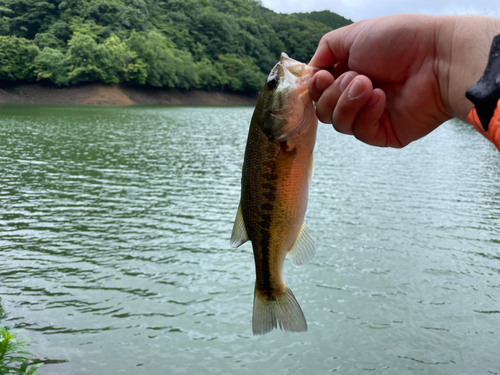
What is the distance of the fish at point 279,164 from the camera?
2.32 m

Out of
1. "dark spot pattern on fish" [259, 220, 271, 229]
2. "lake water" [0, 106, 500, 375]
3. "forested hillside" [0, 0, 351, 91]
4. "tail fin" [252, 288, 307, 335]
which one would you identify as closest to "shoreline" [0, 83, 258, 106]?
"forested hillside" [0, 0, 351, 91]

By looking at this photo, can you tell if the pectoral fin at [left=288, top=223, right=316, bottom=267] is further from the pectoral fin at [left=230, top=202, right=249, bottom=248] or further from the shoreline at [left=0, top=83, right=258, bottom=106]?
the shoreline at [left=0, top=83, right=258, bottom=106]

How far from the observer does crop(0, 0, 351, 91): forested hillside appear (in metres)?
72.9

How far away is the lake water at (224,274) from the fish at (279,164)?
4.93 meters

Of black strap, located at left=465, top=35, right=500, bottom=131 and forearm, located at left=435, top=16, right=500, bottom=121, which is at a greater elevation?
forearm, located at left=435, top=16, right=500, bottom=121

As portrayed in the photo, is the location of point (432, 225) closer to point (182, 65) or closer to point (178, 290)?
point (178, 290)

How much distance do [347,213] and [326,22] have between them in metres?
96.9

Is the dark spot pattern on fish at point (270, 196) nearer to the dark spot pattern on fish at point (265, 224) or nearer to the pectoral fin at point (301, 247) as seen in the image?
the dark spot pattern on fish at point (265, 224)

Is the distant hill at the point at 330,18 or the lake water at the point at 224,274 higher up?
the distant hill at the point at 330,18

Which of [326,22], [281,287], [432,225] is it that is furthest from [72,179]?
[326,22]

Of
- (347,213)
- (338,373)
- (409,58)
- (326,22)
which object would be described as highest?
(326,22)

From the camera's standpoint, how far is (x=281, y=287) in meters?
2.74

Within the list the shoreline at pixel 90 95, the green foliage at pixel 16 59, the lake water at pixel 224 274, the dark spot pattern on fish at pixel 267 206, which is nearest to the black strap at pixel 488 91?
the dark spot pattern on fish at pixel 267 206

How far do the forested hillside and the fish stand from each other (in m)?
72.8
